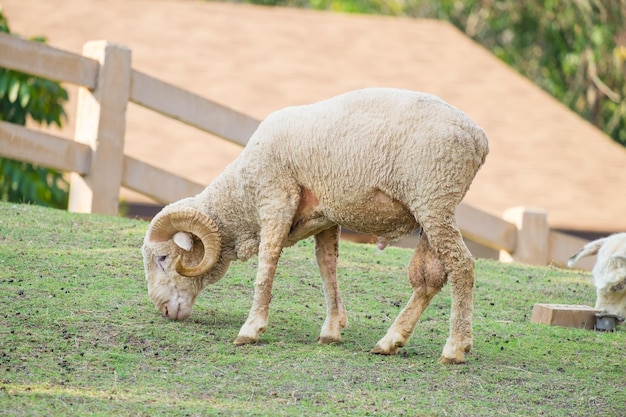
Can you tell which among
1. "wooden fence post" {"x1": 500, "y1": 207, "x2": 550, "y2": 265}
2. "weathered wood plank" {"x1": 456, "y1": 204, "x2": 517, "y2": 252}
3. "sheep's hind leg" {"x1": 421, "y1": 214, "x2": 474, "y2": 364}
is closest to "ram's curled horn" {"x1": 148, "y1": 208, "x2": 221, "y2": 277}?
"sheep's hind leg" {"x1": 421, "y1": 214, "x2": 474, "y2": 364}

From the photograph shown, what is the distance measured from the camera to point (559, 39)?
93.9 feet

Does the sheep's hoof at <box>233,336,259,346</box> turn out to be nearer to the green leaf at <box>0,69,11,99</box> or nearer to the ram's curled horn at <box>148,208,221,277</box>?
the ram's curled horn at <box>148,208,221,277</box>

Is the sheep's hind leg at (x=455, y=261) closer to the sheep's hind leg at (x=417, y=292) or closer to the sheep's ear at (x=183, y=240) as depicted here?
the sheep's hind leg at (x=417, y=292)

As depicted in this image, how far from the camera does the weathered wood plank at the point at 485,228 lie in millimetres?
12852

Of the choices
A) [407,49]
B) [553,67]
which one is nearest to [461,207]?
[407,49]

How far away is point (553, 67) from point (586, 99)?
4.13 feet

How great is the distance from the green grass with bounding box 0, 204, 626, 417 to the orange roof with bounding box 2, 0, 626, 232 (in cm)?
851

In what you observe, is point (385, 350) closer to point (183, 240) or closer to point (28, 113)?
point (183, 240)

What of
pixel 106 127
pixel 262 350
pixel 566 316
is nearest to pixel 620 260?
pixel 566 316

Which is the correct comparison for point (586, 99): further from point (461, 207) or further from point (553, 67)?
point (461, 207)

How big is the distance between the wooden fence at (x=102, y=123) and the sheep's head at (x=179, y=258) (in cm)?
404

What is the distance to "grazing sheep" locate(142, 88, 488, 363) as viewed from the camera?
22.4ft

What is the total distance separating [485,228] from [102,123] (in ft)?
15.0

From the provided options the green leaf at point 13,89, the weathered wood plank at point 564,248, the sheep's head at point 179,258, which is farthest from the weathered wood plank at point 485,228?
the green leaf at point 13,89
